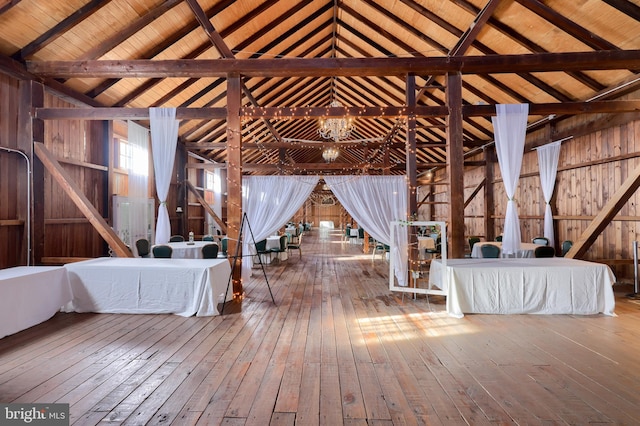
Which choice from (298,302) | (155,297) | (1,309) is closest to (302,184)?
(298,302)

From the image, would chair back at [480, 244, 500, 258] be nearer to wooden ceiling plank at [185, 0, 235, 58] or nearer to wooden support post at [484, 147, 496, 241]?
wooden support post at [484, 147, 496, 241]

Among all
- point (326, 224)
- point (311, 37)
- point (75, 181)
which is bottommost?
point (326, 224)

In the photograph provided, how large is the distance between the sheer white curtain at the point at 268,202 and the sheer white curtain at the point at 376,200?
2.29 ft

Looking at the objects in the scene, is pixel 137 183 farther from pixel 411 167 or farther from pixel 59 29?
pixel 411 167

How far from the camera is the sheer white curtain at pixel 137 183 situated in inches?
263

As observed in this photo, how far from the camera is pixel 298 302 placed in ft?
15.2

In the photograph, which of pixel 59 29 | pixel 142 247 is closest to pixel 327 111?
pixel 59 29

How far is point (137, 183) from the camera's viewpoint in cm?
691

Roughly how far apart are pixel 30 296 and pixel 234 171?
288 cm

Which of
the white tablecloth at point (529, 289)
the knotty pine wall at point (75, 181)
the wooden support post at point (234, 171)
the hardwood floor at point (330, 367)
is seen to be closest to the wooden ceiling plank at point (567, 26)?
the white tablecloth at point (529, 289)

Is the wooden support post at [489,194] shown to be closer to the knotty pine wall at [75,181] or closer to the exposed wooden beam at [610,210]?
the exposed wooden beam at [610,210]

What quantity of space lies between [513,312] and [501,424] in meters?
2.54

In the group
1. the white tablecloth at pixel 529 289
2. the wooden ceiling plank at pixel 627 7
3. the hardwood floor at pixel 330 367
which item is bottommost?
the hardwood floor at pixel 330 367

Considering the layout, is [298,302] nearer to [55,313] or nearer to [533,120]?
[55,313]
